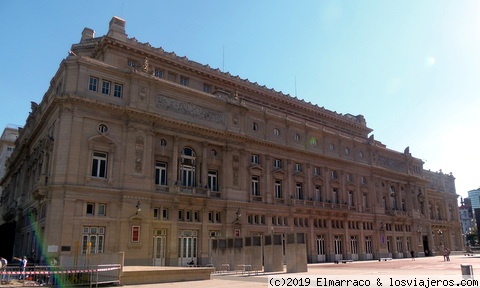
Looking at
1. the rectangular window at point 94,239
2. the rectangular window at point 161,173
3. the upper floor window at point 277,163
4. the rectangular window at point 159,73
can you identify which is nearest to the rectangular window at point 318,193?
the upper floor window at point 277,163

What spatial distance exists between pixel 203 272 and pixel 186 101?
77.4 ft

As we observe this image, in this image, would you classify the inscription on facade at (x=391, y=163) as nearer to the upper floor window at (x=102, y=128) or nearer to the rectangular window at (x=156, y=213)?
the rectangular window at (x=156, y=213)

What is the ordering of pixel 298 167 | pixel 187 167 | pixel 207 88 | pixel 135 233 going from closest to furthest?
pixel 135 233 < pixel 187 167 < pixel 207 88 < pixel 298 167

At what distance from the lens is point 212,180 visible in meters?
47.8

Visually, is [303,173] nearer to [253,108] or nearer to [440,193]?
[253,108]

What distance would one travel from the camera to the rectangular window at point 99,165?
127ft

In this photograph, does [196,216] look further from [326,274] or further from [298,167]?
[326,274]

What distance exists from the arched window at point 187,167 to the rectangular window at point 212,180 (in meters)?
2.34

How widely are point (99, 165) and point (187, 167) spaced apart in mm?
9996

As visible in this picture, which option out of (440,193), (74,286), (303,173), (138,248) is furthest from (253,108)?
(440,193)

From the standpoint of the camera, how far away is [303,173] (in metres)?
58.3

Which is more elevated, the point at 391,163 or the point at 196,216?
the point at 391,163

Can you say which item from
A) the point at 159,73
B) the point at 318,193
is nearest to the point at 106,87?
the point at 159,73

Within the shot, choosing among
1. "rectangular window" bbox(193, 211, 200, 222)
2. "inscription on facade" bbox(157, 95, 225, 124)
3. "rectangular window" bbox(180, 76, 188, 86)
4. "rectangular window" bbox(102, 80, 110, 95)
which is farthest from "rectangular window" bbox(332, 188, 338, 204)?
"rectangular window" bbox(102, 80, 110, 95)
